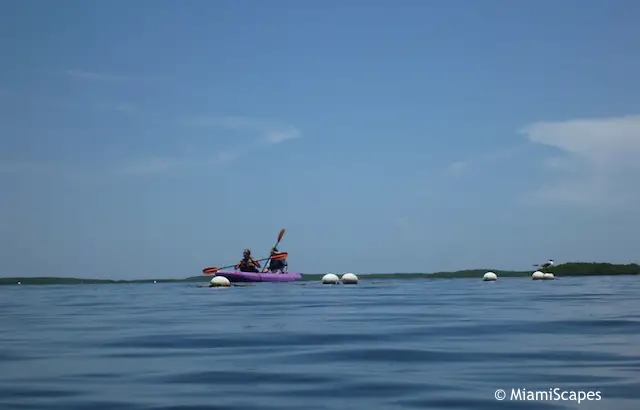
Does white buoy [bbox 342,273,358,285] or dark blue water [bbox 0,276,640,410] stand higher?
white buoy [bbox 342,273,358,285]

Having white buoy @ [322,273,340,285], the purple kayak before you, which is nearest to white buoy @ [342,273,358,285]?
white buoy @ [322,273,340,285]

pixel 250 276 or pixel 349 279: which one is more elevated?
pixel 250 276

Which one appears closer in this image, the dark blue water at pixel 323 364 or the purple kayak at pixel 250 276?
the dark blue water at pixel 323 364

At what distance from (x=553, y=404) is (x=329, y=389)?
4.12m

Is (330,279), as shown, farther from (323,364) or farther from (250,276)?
(323,364)

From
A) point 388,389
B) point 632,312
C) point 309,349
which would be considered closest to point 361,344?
point 309,349

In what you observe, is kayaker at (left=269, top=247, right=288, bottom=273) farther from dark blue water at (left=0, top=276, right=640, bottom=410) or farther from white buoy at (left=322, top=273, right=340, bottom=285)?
dark blue water at (left=0, top=276, right=640, bottom=410)

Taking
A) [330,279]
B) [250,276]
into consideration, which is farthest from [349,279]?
[250,276]

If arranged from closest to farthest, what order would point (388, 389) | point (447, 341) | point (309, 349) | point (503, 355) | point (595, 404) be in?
point (595, 404), point (388, 389), point (503, 355), point (309, 349), point (447, 341)

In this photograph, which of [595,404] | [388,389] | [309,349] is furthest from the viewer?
[309,349]

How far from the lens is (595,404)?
38.9 feet

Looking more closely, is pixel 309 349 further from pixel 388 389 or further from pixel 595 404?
pixel 595 404

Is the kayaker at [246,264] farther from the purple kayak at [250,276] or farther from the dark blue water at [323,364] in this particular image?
the dark blue water at [323,364]

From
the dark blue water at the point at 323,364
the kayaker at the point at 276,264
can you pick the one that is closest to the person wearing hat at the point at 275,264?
the kayaker at the point at 276,264
